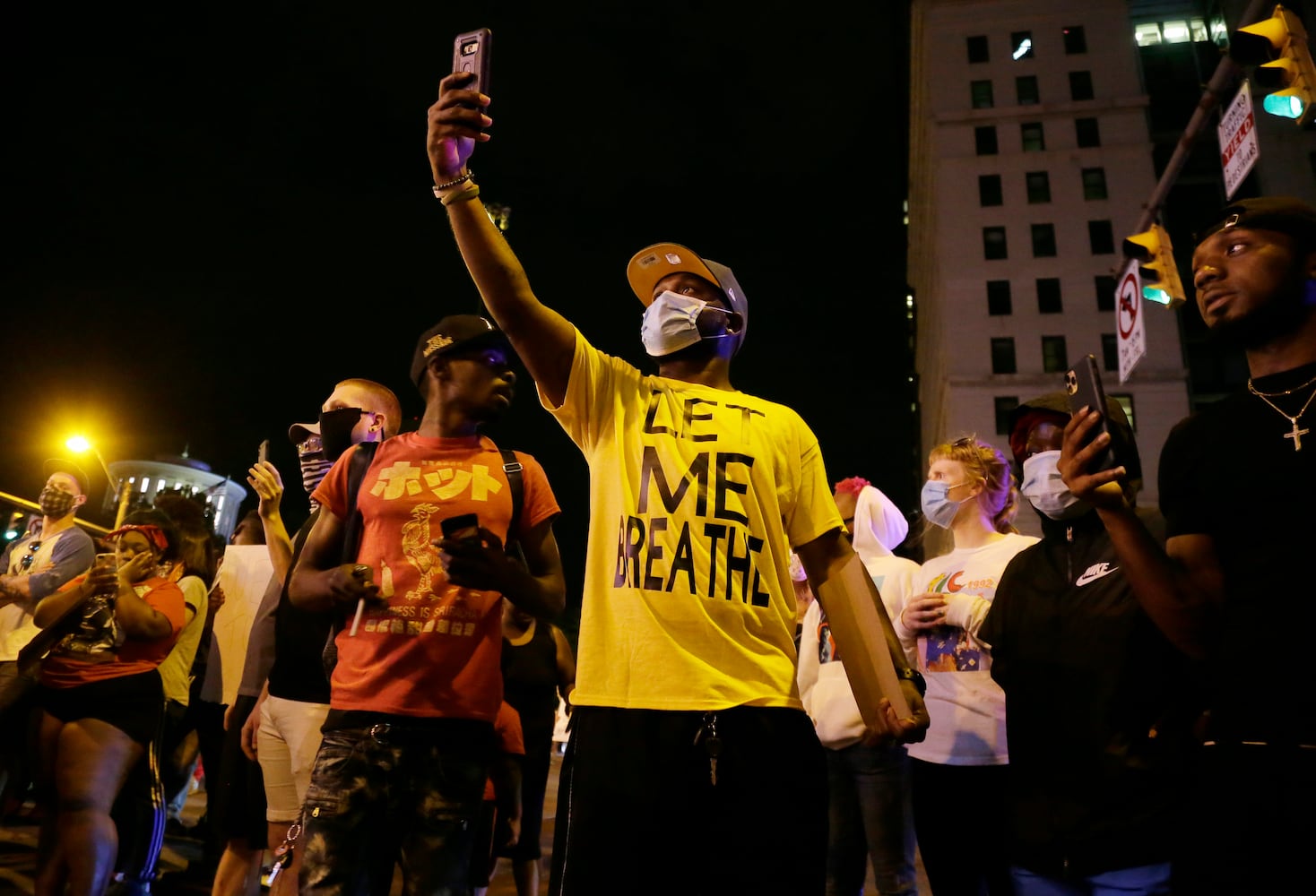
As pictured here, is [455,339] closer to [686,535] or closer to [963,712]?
[686,535]

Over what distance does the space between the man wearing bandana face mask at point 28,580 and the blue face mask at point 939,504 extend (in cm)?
604

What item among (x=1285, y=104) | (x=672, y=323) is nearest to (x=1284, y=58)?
(x=1285, y=104)

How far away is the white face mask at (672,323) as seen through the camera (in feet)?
9.66

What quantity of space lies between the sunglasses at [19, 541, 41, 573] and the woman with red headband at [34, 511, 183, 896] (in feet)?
6.46

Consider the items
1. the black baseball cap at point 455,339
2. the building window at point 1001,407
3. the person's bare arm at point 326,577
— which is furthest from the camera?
the building window at point 1001,407

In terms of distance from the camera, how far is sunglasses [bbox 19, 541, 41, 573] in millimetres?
6223

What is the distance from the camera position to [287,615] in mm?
3809

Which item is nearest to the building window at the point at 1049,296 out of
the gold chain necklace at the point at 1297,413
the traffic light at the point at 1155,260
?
the traffic light at the point at 1155,260

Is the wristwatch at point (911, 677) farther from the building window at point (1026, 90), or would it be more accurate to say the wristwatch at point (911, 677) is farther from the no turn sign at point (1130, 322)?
the building window at point (1026, 90)

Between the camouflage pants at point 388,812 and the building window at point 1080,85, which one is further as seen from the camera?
the building window at point 1080,85

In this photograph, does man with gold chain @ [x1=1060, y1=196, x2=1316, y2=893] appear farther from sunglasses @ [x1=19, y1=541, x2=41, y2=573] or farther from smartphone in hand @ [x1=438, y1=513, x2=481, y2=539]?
sunglasses @ [x1=19, y1=541, x2=41, y2=573]

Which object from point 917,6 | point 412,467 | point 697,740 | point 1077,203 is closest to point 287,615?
point 412,467

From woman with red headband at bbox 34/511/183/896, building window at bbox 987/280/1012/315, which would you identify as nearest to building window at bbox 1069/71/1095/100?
building window at bbox 987/280/1012/315

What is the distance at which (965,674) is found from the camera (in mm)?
4047
